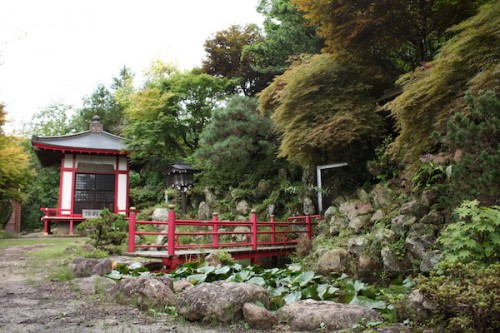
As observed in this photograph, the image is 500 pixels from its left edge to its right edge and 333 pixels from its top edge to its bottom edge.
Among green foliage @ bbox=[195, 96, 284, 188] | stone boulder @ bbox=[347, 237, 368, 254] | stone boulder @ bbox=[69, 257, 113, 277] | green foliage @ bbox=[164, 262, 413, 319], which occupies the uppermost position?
green foliage @ bbox=[195, 96, 284, 188]

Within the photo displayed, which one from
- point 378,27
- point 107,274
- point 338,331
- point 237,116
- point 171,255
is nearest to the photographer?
point 338,331

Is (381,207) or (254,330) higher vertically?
(381,207)

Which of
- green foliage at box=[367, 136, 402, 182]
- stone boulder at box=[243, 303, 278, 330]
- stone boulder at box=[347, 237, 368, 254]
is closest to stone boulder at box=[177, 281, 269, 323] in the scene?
stone boulder at box=[243, 303, 278, 330]

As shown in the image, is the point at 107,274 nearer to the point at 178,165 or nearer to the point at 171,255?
the point at 171,255

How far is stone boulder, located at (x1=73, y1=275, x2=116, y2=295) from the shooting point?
5398 millimetres

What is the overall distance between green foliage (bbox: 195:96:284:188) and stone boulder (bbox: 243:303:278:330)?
9.75 m

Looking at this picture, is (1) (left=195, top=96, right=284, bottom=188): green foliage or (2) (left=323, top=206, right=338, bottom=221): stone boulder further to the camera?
(1) (left=195, top=96, right=284, bottom=188): green foliage

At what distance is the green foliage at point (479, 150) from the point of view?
5.09 meters

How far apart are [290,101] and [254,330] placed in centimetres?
773

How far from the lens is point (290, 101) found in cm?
1068

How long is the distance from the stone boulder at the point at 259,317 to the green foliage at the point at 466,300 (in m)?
1.54

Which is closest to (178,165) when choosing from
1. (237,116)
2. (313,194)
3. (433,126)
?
(237,116)

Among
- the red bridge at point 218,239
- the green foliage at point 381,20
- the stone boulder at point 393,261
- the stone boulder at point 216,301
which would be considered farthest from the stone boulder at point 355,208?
the stone boulder at point 216,301

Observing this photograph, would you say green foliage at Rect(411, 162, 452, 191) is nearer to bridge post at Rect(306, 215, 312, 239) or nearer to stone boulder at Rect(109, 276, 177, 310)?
bridge post at Rect(306, 215, 312, 239)
